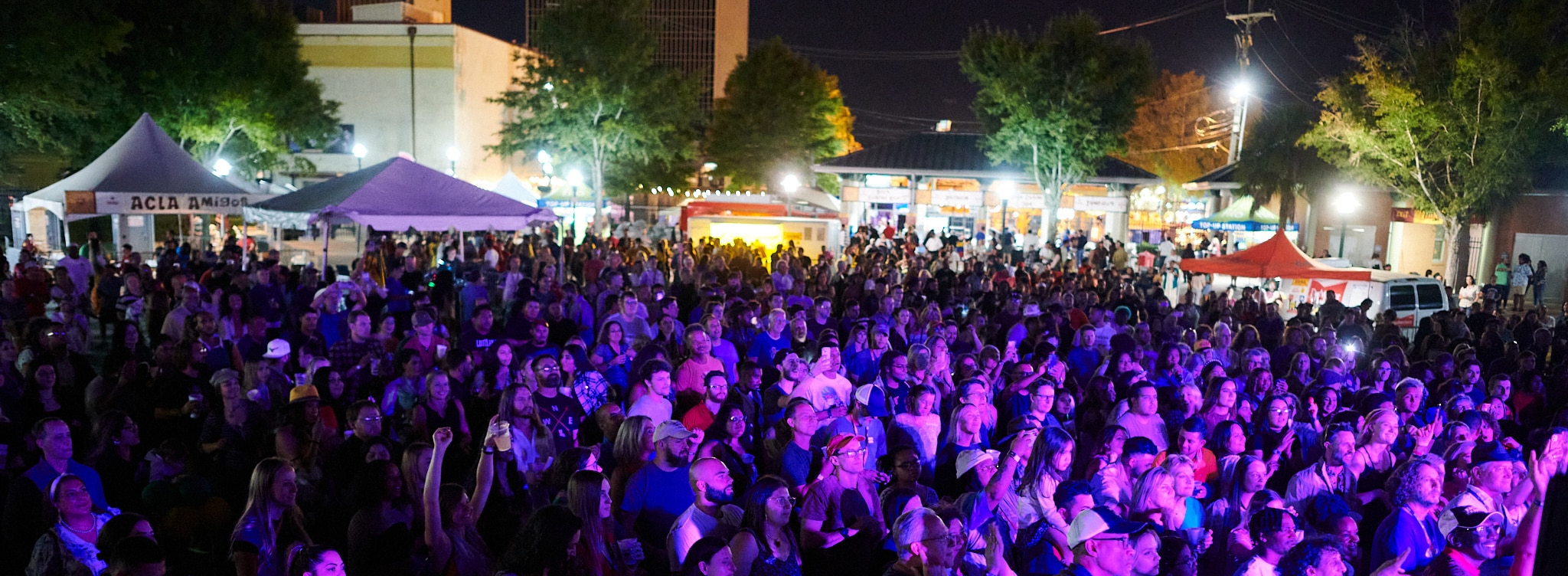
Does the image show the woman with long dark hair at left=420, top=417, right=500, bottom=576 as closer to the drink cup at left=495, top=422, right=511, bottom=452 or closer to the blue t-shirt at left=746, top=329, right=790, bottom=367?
the drink cup at left=495, top=422, right=511, bottom=452

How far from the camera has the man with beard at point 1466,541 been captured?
400cm

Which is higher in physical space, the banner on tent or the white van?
the banner on tent

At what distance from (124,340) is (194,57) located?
945 inches

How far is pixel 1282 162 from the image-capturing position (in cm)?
3256

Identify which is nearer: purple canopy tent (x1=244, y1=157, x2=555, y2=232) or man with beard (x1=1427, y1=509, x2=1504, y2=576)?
man with beard (x1=1427, y1=509, x2=1504, y2=576)

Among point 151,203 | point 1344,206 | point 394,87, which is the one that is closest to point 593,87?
point 394,87

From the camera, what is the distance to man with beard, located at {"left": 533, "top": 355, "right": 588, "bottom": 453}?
5.78 metres

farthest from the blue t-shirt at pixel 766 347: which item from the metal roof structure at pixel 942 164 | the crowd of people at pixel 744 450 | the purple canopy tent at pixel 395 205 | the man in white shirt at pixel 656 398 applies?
the metal roof structure at pixel 942 164

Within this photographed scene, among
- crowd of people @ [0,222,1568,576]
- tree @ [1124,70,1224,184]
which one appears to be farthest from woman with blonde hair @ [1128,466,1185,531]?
tree @ [1124,70,1224,184]

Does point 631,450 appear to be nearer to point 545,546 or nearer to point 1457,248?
point 545,546

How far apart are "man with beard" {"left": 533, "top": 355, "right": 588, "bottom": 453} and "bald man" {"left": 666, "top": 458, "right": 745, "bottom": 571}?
1841mm

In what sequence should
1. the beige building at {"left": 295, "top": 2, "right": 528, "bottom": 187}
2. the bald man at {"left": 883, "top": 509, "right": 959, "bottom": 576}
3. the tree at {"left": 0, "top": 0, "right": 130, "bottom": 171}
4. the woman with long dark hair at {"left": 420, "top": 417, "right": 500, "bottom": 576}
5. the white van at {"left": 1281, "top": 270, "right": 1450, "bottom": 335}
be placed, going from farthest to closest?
the beige building at {"left": 295, "top": 2, "right": 528, "bottom": 187} < the tree at {"left": 0, "top": 0, "right": 130, "bottom": 171} < the white van at {"left": 1281, "top": 270, "right": 1450, "bottom": 335} < the woman with long dark hair at {"left": 420, "top": 417, "right": 500, "bottom": 576} < the bald man at {"left": 883, "top": 509, "right": 959, "bottom": 576}

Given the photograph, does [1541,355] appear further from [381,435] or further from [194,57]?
[194,57]

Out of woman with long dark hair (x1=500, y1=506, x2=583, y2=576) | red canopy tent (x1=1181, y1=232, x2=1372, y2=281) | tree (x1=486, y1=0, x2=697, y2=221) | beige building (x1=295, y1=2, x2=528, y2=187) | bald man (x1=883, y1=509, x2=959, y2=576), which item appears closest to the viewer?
woman with long dark hair (x1=500, y1=506, x2=583, y2=576)
